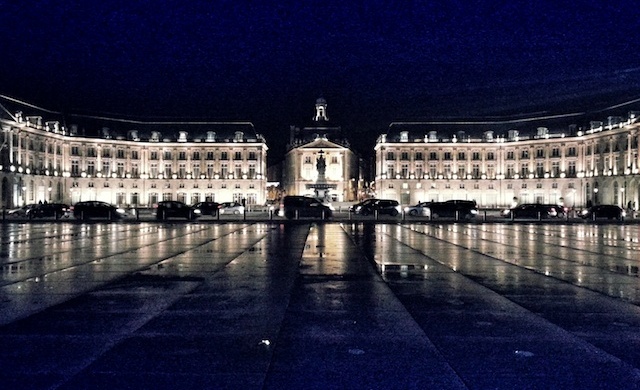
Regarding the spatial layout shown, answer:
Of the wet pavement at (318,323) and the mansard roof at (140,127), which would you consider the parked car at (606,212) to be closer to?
the wet pavement at (318,323)

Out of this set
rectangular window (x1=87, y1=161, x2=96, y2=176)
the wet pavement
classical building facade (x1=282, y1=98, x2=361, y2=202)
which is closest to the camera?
the wet pavement

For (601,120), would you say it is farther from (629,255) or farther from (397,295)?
(397,295)

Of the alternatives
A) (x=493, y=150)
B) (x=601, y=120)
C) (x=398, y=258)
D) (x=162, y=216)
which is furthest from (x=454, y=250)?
(x=493, y=150)

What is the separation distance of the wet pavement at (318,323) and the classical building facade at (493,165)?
276 ft

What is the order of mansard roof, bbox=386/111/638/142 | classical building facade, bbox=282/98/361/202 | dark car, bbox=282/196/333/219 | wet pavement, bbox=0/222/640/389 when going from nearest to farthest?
wet pavement, bbox=0/222/640/389 → dark car, bbox=282/196/333/219 → mansard roof, bbox=386/111/638/142 → classical building facade, bbox=282/98/361/202

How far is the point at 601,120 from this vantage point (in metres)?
90.9

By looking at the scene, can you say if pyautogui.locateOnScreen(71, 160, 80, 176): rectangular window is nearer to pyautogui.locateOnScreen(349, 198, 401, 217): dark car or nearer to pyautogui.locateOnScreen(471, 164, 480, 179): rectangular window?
pyautogui.locateOnScreen(349, 198, 401, 217): dark car

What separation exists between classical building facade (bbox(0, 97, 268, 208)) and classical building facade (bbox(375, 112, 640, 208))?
978 inches

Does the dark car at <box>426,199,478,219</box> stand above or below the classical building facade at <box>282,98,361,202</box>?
below

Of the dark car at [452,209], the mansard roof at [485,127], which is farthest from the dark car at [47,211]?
the mansard roof at [485,127]

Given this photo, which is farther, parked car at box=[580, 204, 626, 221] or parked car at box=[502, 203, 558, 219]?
parked car at box=[502, 203, 558, 219]

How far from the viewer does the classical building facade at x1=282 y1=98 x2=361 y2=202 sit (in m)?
116

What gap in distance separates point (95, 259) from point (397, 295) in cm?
891

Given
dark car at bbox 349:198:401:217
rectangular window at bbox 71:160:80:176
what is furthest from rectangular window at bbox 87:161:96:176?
dark car at bbox 349:198:401:217
